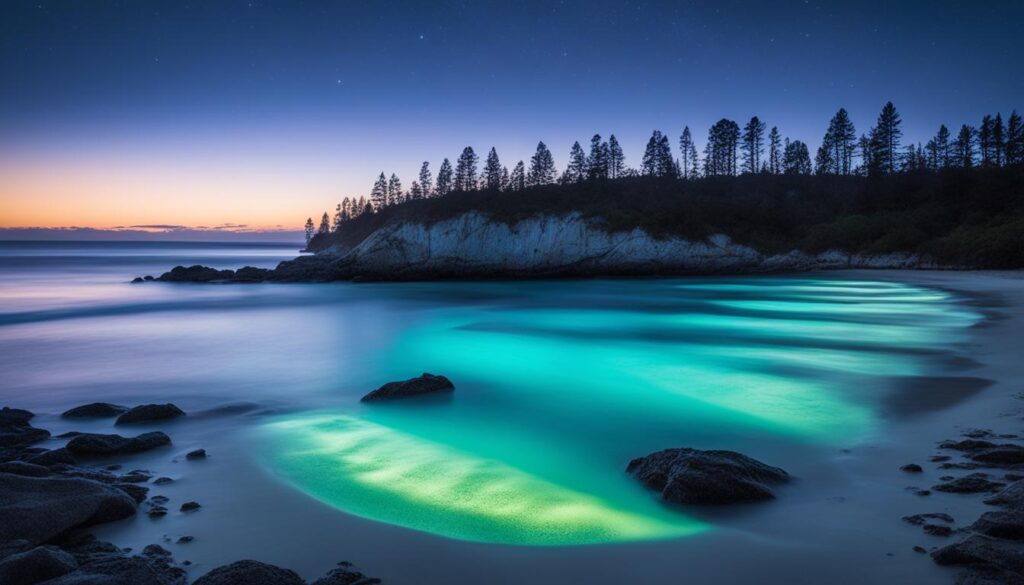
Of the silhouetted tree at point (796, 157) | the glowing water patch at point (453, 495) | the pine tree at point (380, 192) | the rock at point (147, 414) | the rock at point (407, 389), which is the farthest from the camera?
the pine tree at point (380, 192)

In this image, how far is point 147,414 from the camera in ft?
30.6

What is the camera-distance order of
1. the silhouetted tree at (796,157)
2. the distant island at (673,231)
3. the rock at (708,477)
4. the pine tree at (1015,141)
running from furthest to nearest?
the silhouetted tree at (796,157) → the pine tree at (1015,141) → the distant island at (673,231) → the rock at (708,477)

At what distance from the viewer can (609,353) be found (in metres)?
16.6

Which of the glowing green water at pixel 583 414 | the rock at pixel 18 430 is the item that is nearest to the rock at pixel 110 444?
the rock at pixel 18 430

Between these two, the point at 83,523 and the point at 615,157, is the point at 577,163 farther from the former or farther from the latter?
the point at 83,523

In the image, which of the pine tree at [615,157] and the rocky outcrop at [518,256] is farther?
the pine tree at [615,157]

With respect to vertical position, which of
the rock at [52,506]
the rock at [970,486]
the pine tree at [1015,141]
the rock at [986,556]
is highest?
the pine tree at [1015,141]

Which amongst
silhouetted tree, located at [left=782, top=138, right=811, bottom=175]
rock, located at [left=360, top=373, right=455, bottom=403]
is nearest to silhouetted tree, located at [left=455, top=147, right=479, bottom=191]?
silhouetted tree, located at [left=782, top=138, right=811, bottom=175]

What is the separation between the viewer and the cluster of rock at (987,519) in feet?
13.4

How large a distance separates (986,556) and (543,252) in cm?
4801

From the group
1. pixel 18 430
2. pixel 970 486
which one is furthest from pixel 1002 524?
pixel 18 430

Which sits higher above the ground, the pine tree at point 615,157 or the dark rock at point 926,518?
the pine tree at point 615,157

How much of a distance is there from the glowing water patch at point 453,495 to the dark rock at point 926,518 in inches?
71.1

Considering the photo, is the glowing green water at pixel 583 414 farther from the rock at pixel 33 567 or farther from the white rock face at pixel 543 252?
the white rock face at pixel 543 252
